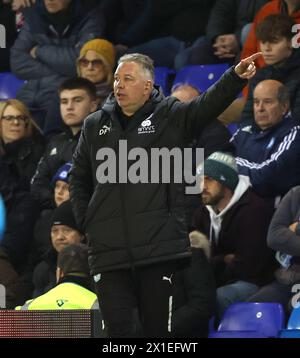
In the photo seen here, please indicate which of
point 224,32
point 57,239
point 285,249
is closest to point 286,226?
point 285,249

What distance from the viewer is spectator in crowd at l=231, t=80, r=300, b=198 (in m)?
8.44

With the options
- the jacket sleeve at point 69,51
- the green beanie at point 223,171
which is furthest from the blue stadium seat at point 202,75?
the green beanie at point 223,171

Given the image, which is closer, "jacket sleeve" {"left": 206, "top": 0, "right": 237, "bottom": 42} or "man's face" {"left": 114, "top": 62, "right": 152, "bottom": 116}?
"man's face" {"left": 114, "top": 62, "right": 152, "bottom": 116}

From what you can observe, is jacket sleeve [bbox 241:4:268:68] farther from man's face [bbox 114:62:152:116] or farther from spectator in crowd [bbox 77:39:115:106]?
man's face [bbox 114:62:152:116]

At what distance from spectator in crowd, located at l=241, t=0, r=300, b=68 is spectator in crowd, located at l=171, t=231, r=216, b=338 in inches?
86.8

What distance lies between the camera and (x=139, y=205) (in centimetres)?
648

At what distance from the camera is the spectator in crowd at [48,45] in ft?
35.7

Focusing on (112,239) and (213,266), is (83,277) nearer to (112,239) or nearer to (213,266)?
(213,266)

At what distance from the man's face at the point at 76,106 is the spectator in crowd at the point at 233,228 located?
146cm

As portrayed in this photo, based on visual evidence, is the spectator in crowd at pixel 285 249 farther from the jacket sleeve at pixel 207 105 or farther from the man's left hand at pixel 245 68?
the man's left hand at pixel 245 68

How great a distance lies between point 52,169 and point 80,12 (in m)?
1.86

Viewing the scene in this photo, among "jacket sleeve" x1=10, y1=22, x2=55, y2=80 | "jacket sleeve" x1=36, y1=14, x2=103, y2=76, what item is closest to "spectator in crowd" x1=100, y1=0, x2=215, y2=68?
"jacket sleeve" x1=36, y1=14, x2=103, y2=76

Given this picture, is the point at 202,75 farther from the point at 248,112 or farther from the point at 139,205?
the point at 139,205
